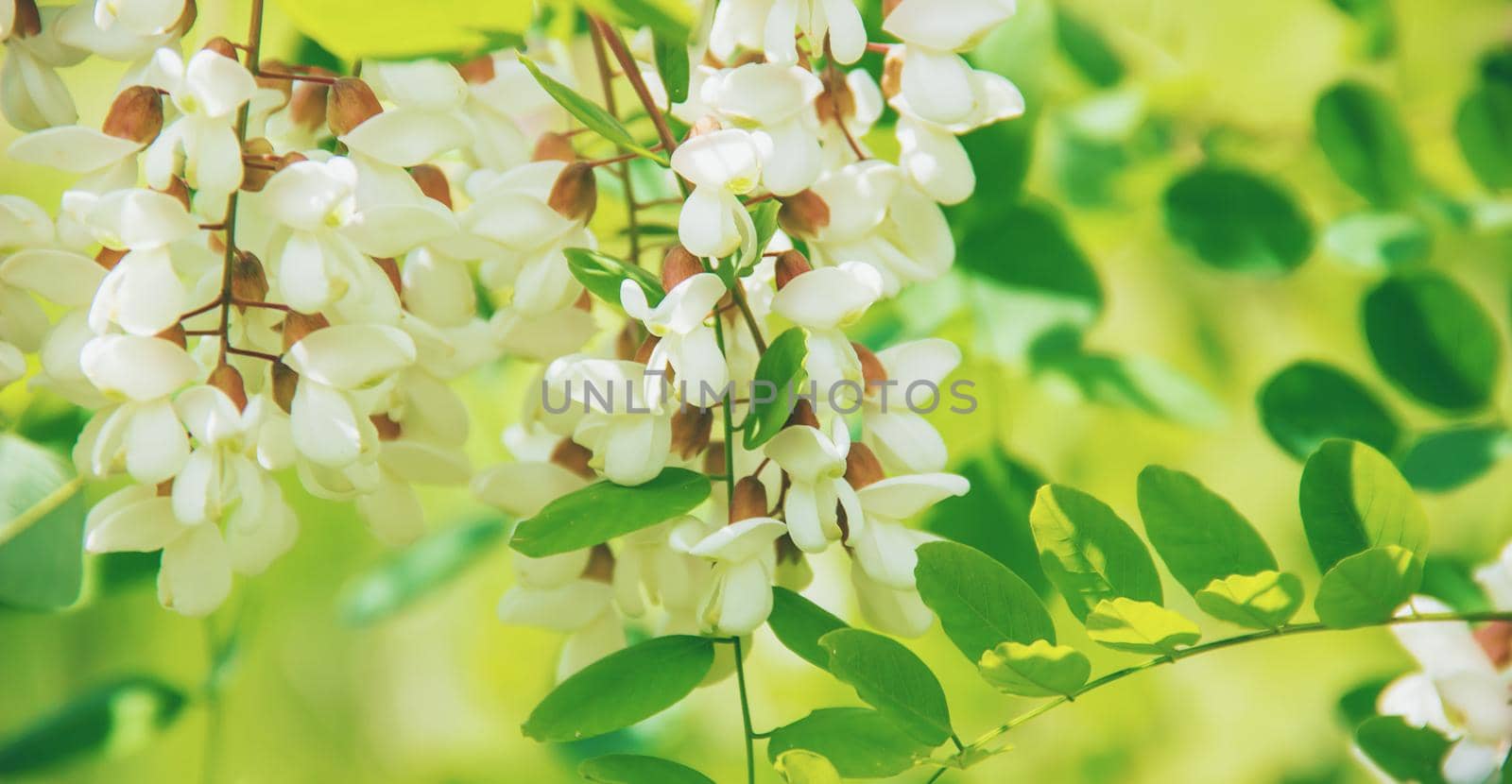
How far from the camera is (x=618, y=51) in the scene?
42cm

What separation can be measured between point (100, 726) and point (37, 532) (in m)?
0.24

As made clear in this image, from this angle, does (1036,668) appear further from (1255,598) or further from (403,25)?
(403,25)

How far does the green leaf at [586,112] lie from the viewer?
0.38 meters

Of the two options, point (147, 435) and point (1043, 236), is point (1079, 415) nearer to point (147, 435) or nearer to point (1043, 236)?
point (1043, 236)

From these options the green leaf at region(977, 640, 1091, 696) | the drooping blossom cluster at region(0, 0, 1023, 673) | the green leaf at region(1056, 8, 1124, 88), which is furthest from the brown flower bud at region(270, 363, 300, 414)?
the green leaf at region(1056, 8, 1124, 88)

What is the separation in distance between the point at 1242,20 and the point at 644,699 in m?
0.72

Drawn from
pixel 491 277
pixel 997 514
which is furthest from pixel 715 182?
pixel 997 514

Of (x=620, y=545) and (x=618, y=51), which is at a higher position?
(x=618, y=51)

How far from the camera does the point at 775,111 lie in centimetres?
38

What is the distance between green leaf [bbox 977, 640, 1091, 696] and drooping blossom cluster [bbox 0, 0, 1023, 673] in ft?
0.12

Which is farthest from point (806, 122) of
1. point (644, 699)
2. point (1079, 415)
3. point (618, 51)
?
point (1079, 415)

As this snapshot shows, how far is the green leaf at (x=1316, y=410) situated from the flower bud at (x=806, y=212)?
28 cm

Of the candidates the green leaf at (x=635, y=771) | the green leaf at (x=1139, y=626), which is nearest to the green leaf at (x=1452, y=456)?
the green leaf at (x=1139, y=626)

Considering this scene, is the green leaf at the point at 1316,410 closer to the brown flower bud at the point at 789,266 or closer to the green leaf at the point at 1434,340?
the green leaf at the point at 1434,340
